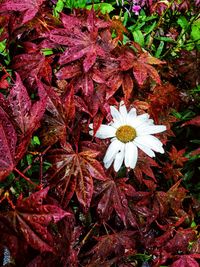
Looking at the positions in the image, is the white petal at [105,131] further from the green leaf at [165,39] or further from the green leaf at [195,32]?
the green leaf at [195,32]

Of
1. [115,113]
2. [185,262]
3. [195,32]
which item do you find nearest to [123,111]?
[115,113]

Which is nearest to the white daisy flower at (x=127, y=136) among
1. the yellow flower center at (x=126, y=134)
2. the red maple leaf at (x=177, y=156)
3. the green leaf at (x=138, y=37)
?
the yellow flower center at (x=126, y=134)

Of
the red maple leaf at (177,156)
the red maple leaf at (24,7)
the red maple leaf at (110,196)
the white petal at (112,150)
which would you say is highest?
the red maple leaf at (24,7)

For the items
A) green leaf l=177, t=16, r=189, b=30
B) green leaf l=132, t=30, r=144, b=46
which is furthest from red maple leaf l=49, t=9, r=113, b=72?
green leaf l=177, t=16, r=189, b=30

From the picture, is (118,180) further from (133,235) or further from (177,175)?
(177,175)

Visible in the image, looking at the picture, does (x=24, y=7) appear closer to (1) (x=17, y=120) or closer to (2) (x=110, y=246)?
(1) (x=17, y=120)

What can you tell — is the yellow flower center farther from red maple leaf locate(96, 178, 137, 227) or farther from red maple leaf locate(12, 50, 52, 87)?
red maple leaf locate(12, 50, 52, 87)
